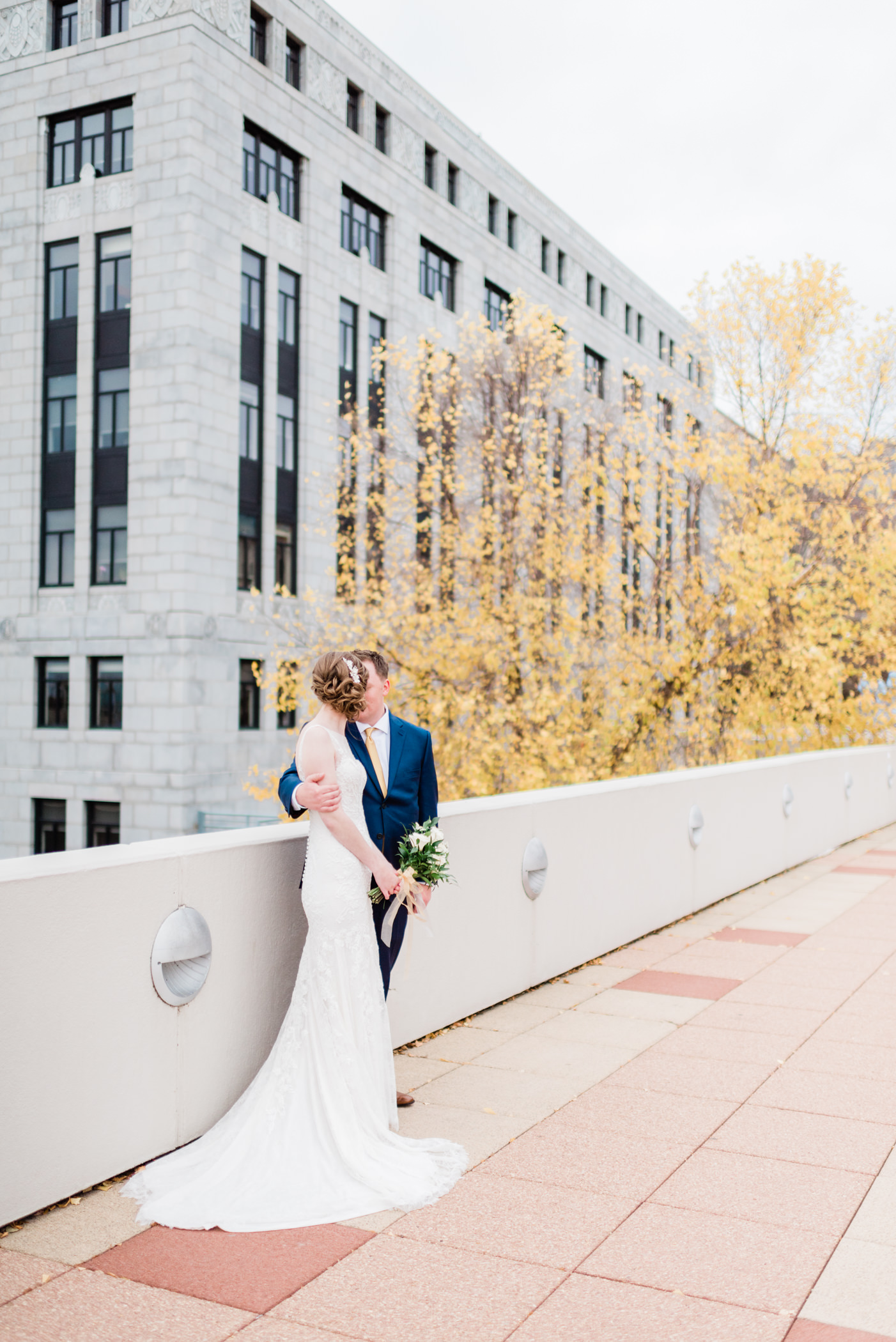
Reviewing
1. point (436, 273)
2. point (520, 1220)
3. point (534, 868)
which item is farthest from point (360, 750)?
point (436, 273)

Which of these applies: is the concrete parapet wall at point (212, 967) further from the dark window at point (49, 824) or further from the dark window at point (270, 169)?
the dark window at point (270, 169)

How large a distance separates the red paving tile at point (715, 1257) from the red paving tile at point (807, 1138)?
734 millimetres

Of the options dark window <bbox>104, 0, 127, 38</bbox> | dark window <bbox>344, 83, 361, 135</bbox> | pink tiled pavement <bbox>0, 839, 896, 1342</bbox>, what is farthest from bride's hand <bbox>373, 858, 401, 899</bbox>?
dark window <bbox>344, 83, 361, 135</bbox>

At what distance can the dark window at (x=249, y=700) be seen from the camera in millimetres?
30473

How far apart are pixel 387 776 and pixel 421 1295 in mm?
2077

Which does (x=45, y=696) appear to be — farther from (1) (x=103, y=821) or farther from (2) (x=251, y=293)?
(2) (x=251, y=293)

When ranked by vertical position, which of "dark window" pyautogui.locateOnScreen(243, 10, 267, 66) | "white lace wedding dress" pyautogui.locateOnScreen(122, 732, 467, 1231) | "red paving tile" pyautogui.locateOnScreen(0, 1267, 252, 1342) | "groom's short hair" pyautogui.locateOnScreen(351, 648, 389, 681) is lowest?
"red paving tile" pyautogui.locateOnScreen(0, 1267, 252, 1342)

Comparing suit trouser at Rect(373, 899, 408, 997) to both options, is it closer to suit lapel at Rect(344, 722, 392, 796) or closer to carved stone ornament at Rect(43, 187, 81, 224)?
suit lapel at Rect(344, 722, 392, 796)

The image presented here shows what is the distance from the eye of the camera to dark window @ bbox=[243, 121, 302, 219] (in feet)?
101

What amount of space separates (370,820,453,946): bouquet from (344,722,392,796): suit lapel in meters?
0.24

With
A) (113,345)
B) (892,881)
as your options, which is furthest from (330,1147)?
(113,345)

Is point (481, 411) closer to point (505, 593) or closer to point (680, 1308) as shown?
point (505, 593)

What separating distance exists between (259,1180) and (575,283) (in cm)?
4658

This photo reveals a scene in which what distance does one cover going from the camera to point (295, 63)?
3259cm
